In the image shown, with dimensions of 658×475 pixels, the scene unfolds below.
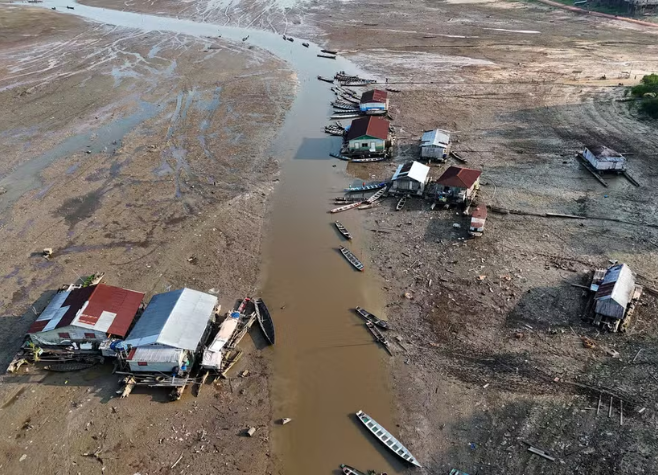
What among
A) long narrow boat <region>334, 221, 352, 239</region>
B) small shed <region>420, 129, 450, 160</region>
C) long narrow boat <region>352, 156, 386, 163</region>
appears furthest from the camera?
long narrow boat <region>352, 156, 386, 163</region>

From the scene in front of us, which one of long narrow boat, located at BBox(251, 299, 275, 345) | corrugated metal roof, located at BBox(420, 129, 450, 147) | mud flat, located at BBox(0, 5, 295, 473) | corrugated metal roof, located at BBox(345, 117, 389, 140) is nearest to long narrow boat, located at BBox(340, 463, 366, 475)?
mud flat, located at BBox(0, 5, 295, 473)

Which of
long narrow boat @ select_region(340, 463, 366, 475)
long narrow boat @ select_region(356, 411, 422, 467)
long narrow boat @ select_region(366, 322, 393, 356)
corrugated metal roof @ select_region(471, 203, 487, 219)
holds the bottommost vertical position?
long narrow boat @ select_region(340, 463, 366, 475)

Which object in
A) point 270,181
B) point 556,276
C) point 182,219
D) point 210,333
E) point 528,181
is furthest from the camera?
point 270,181

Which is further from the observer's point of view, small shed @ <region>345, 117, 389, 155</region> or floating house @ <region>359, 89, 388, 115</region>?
floating house @ <region>359, 89, 388, 115</region>

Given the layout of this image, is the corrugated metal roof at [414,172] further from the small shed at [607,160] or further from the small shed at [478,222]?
the small shed at [607,160]

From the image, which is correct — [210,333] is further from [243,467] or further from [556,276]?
[556,276]

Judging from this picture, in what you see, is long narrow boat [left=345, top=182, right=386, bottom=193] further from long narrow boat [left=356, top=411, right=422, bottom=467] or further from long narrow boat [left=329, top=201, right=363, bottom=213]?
long narrow boat [left=356, top=411, right=422, bottom=467]

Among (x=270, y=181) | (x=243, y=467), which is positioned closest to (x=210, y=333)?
(x=243, y=467)

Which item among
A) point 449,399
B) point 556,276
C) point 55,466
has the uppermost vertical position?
point 556,276
